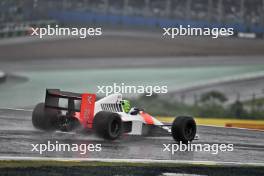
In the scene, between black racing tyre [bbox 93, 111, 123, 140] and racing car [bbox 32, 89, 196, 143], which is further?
racing car [bbox 32, 89, 196, 143]

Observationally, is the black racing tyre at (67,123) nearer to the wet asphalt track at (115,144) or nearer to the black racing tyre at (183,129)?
the wet asphalt track at (115,144)

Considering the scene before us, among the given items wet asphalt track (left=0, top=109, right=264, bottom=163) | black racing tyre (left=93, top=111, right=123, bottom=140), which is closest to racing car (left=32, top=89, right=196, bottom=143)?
black racing tyre (left=93, top=111, right=123, bottom=140)

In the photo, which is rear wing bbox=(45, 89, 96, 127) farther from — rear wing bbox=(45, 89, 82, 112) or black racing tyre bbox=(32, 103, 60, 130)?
black racing tyre bbox=(32, 103, 60, 130)

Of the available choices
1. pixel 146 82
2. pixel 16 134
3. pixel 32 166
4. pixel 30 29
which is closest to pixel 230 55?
pixel 146 82

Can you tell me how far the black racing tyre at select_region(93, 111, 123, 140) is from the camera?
11656mm

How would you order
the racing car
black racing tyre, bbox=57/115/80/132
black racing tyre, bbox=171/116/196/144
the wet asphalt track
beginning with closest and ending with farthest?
the wet asphalt track < the racing car < black racing tyre, bbox=57/115/80/132 < black racing tyre, bbox=171/116/196/144

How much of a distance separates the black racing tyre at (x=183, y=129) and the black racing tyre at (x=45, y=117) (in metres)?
2.00

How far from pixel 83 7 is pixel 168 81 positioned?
90.5 inches

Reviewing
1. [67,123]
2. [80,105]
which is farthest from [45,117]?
[80,105]

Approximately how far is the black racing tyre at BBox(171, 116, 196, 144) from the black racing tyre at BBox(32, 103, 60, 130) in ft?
6.56

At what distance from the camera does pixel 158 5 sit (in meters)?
15.5

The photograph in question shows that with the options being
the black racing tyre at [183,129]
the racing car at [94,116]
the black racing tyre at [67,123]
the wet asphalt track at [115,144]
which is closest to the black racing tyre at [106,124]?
the racing car at [94,116]

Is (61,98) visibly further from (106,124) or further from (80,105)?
(106,124)

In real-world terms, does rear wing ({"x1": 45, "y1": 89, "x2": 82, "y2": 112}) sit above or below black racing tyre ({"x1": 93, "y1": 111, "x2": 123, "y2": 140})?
above
